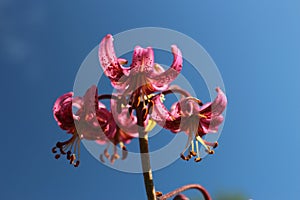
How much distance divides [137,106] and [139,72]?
152mm

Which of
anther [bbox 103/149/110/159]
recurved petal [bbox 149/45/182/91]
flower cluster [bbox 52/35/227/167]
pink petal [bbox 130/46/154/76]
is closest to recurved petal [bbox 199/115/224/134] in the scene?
flower cluster [bbox 52/35/227/167]

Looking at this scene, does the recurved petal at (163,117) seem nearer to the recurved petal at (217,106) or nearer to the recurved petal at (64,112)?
the recurved petal at (217,106)

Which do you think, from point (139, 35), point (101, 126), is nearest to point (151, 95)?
point (101, 126)

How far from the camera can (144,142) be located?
1415 mm

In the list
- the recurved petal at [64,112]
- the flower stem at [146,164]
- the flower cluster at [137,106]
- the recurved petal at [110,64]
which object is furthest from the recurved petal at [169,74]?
the recurved petal at [64,112]

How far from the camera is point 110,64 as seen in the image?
1656 millimetres

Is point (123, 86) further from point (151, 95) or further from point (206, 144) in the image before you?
point (206, 144)

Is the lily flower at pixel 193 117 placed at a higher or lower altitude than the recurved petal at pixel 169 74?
lower

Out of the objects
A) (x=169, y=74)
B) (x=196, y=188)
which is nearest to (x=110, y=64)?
(x=169, y=74)

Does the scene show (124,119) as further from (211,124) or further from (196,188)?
(196,188)

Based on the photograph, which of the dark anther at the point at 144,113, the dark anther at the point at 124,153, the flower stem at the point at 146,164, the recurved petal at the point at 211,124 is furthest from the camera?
A: the dark anther at the point at 124,153

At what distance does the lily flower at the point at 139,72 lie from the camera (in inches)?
64.1

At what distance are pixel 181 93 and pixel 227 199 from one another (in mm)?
8590

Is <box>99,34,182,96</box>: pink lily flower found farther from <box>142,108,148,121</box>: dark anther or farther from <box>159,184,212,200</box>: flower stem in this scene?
<box>159,184,212,200</box>: flower stem
